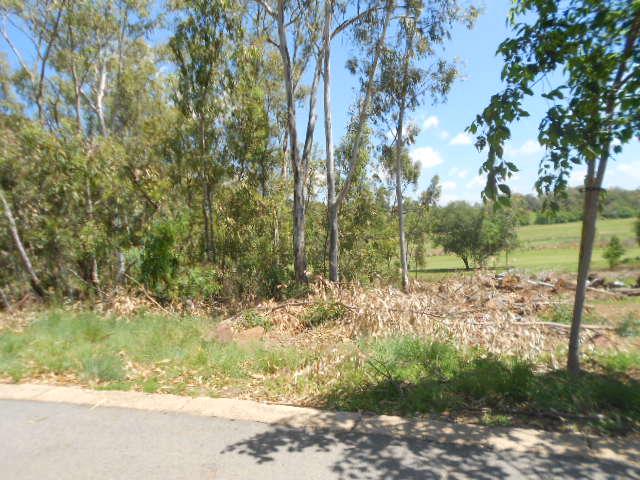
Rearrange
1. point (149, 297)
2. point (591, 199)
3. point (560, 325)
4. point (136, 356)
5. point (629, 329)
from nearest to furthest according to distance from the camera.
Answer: point (591, 199)
point (136, 356)
point (560, 325)
point (629, 329)
point (149, 297)

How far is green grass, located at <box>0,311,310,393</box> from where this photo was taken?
5.70 meters

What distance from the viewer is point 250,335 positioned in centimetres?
857

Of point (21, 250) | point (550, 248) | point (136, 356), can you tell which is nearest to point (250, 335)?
point (136, 356)

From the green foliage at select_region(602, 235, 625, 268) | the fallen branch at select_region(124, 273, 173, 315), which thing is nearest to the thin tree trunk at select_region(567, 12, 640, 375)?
the fallen branch at select_region(124, 273, 173, 315)

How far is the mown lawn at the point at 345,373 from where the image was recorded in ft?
14.1

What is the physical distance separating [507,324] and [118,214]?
10474mm

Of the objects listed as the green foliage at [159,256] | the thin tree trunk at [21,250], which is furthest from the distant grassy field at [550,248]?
the thin tree trunk at [21,250]

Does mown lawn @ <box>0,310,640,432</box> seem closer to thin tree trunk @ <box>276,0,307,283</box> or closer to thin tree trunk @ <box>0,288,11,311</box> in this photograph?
thin tree trunk @ <box>0,288,11,311</box>

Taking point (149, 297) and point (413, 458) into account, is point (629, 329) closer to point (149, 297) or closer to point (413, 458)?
point (413, 458)

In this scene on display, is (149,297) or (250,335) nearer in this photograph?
(250,335)

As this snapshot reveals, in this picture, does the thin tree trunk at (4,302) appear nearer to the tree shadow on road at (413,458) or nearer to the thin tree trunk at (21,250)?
the thin tree trunk at (21,250)

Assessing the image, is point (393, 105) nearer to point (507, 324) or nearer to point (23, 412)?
point (507, 324)

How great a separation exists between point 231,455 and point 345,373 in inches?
82.9

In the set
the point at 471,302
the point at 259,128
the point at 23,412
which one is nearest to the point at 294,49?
the point at 259,128
